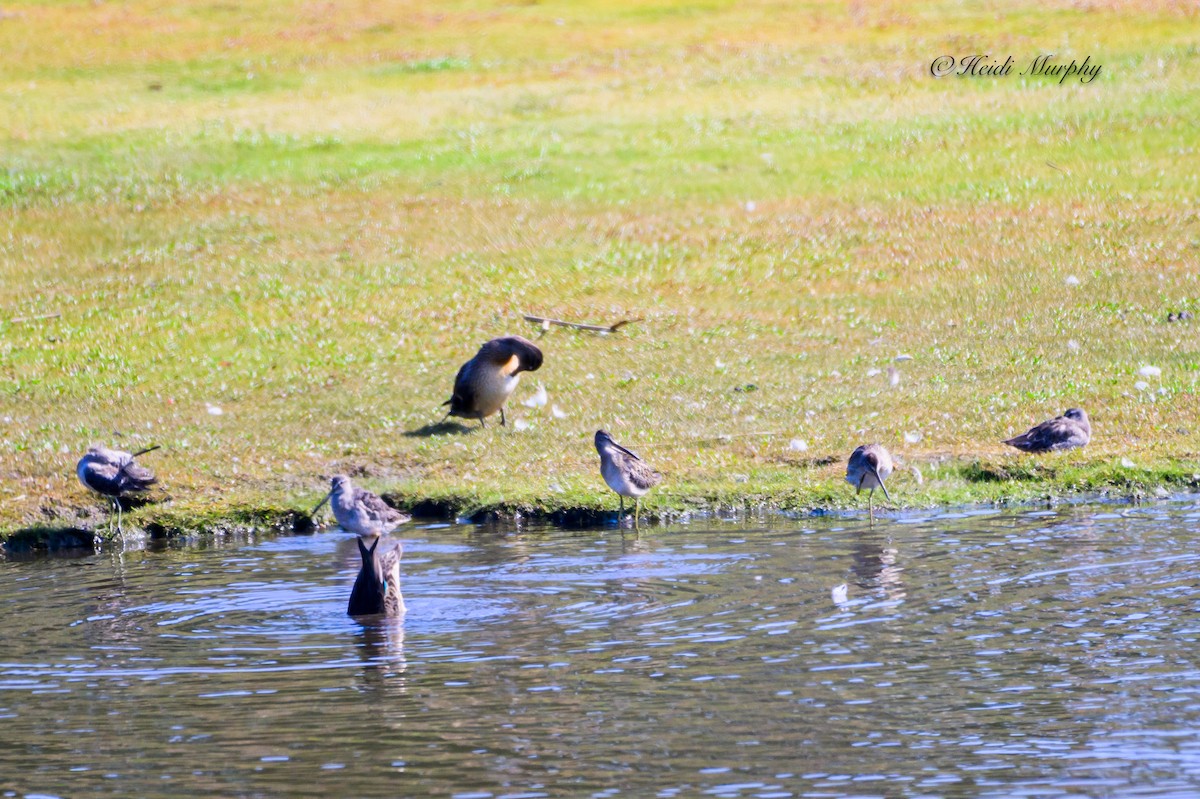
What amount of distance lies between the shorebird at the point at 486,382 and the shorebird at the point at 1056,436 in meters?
5.63

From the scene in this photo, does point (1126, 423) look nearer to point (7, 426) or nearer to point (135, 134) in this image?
point (7, 426)

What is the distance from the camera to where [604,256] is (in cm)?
2564

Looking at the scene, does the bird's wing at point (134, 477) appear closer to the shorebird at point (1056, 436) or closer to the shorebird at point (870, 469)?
the shorebird at point (870, 469)

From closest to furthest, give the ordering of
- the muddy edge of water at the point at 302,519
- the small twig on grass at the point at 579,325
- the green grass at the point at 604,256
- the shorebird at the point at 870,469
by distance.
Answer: the shorebird at the point at 870,469
the muddy edge of water at the point at 302,519
the green grass at the point at 604,256
the small twig on grass at the point at 579,325

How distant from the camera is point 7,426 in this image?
61.4 feet

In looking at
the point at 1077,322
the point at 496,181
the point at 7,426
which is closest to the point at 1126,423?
the point at 1077,322

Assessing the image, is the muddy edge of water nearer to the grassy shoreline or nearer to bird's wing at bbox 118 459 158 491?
the grassy shoreline

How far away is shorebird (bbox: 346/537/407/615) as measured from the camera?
1106 cm

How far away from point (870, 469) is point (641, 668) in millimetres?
5194

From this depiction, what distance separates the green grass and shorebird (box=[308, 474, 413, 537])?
1.39 m

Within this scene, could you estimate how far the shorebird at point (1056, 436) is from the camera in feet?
51.0

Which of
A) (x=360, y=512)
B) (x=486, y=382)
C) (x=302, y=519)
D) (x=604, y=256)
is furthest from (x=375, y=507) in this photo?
(x=604, y=256)

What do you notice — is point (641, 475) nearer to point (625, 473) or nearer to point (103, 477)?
point (625, 473)

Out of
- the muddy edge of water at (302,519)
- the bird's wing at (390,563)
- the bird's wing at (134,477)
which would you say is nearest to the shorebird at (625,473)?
the muddy edge of water at (302,519)
